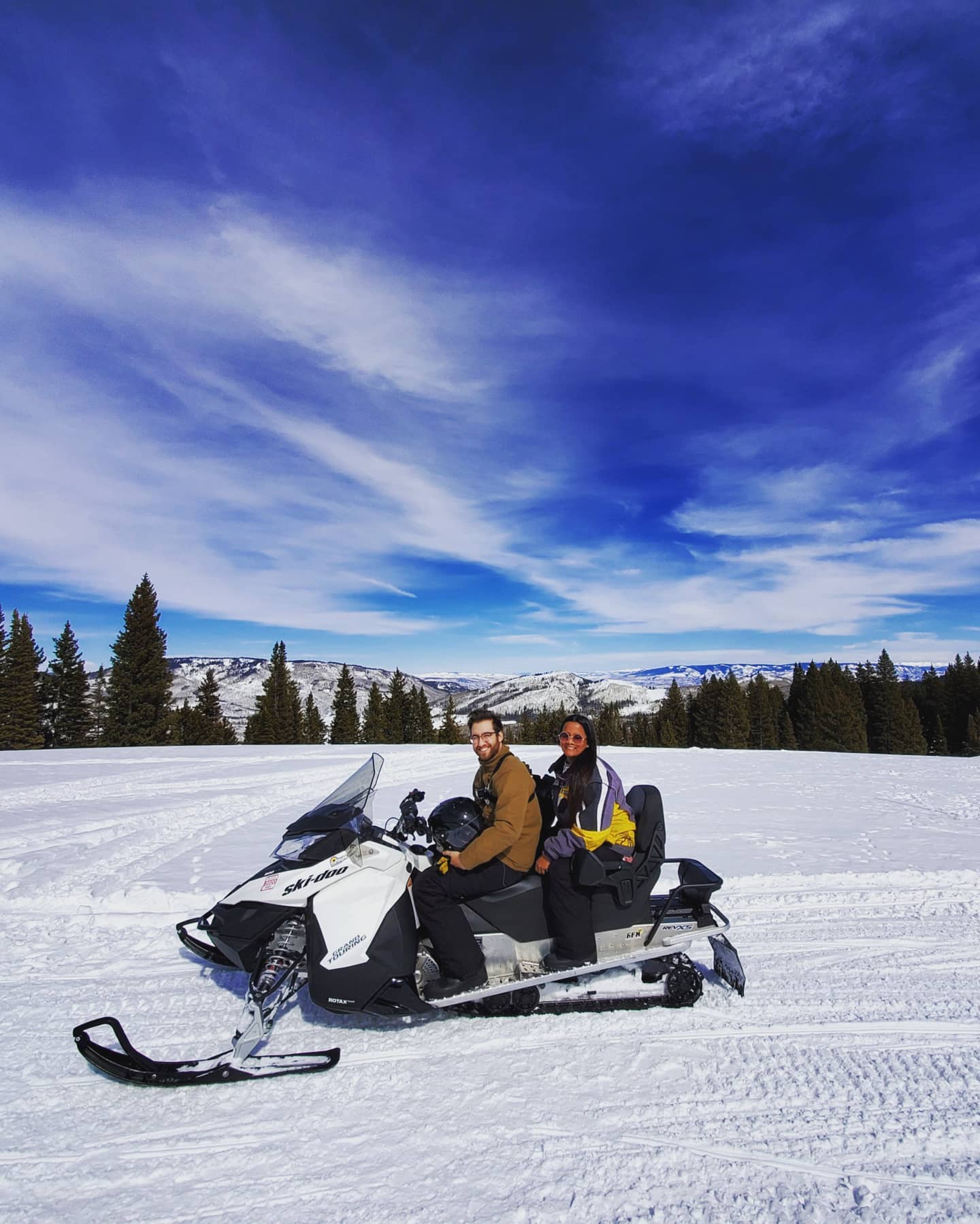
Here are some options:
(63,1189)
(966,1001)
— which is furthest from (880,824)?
(63,1189)

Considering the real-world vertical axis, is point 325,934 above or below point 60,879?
above

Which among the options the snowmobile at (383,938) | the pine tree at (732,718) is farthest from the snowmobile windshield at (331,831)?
the pine tree at (732,718)

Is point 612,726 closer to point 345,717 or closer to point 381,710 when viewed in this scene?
point 381,710

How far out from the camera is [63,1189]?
2.38 metres

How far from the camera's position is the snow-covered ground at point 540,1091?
2342mm

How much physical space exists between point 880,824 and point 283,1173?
875 centimetres

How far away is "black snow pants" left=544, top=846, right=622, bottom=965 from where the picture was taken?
368 centimetres

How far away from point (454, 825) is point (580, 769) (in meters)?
0.83

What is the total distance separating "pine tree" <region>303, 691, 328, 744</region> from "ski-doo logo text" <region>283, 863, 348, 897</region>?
44.1 metres

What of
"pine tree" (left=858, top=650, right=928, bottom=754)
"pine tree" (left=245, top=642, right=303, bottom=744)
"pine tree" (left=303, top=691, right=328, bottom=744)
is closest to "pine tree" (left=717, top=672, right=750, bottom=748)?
"pine tree" (left=858, top=650, right=928, bottom=754)

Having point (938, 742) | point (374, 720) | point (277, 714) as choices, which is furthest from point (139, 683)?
point (938, 742)

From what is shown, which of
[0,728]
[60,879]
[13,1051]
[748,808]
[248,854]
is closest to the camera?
[13,1051]

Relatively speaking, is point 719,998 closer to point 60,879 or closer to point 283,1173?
point 283,1173

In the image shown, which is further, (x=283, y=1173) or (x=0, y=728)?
(x=0, y=728)
